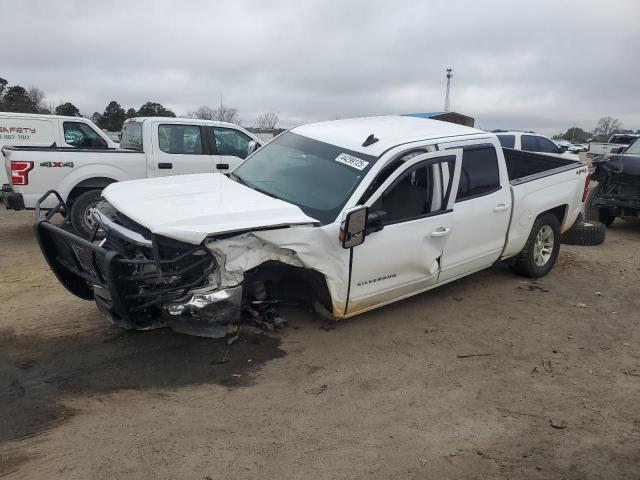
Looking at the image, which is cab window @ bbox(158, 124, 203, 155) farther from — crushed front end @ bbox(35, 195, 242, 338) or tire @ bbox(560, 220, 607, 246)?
tire @ bbox(560, 220, 607, 246)

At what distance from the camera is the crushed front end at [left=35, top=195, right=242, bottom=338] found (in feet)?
11.6

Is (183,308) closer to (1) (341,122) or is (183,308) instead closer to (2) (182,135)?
(1) (341,122)

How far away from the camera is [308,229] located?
396 centimetres

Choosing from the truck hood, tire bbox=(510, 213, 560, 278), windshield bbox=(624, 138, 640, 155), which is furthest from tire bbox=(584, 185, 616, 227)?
the truck hood

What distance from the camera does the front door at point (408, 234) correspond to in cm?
431

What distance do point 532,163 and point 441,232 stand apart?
3.30 metres

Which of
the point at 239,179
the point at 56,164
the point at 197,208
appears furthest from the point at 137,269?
the point at 56,164

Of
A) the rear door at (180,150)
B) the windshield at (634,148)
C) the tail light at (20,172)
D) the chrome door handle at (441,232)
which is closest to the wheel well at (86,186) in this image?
the tail light at (20,172)

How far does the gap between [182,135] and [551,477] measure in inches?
308

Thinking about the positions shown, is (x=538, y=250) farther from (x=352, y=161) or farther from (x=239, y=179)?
(x=239, y=179)

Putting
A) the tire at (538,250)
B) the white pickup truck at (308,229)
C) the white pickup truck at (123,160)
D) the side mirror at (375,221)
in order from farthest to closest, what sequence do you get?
the white pickup truck at (123,160)
the tire at (538,250)
the side mirror at (375,221)
the white pickup truck at (308,229)

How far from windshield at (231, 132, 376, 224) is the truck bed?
10.1 ft

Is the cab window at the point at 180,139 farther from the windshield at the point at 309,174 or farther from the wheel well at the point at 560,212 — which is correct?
the wheel well at the point at 560,212

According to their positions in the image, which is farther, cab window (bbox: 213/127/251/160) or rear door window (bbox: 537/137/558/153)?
rear door window (bbox: 537/137/558/153)
